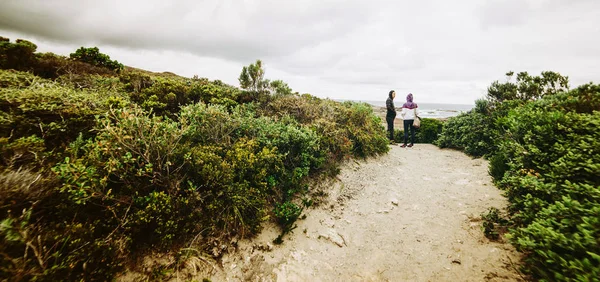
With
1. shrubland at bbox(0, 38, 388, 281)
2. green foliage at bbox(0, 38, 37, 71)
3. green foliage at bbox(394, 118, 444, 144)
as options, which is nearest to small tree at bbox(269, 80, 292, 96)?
shrubland at bbox(0, 38, 388, 281)

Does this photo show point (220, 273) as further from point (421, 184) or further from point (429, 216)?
point (421, 184)

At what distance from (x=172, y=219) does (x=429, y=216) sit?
203 inches

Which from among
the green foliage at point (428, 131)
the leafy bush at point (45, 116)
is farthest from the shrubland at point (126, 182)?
the green foliage at point (428, 131)

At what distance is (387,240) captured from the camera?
4.34m

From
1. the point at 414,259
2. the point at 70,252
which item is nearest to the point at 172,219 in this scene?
the point at 70,252

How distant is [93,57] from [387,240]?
623 inches

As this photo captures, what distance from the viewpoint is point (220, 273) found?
3168 millimetres

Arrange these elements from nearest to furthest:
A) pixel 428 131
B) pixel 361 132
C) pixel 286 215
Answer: pixel 286 215 → pixel 361 132 → pixel 428 131

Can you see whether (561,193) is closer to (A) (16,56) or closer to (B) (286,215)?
(B) (286,215)

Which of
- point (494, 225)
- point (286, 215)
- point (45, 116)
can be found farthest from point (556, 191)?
point (45, 116)

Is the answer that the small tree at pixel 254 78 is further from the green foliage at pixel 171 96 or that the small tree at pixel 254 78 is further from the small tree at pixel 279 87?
the green foliage at pixel 171 96

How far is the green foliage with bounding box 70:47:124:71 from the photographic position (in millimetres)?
11125

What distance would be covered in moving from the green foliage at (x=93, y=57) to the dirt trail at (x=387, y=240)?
45.0 ft

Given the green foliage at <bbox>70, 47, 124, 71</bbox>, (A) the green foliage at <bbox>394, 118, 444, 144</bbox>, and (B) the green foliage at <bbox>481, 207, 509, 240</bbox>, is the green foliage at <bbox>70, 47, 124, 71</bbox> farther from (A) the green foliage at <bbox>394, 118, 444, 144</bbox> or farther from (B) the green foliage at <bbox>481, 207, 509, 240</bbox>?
(A) the green foliage at <bbox>394, 118, 444, 144</bbox>
